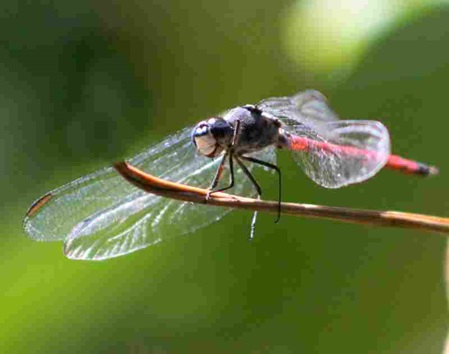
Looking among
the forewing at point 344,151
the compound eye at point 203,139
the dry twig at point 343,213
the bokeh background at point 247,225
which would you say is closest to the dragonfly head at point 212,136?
the compound eye at point 203,139

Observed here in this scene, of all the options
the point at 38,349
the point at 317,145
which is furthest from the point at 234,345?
the point at 317,145

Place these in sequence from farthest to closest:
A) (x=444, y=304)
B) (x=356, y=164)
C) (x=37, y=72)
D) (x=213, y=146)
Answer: (x=37, y=72), (x=444, y=304), (x=213, y=146), (x=356, y=164)

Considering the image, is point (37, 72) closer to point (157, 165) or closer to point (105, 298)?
point (105, 298)

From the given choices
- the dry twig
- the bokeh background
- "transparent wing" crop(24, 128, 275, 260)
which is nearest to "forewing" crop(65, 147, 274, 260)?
"transparent wing" crop(24, 128, 275, 260)

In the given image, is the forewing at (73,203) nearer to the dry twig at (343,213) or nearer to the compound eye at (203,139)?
the compound eye at (203,139)

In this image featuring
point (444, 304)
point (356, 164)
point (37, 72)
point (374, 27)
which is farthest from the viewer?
point (37, 72)

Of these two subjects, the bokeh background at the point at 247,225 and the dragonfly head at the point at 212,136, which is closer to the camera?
the dragonfly head at the point at 212,136

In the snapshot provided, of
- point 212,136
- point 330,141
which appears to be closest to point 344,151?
point 330,141
